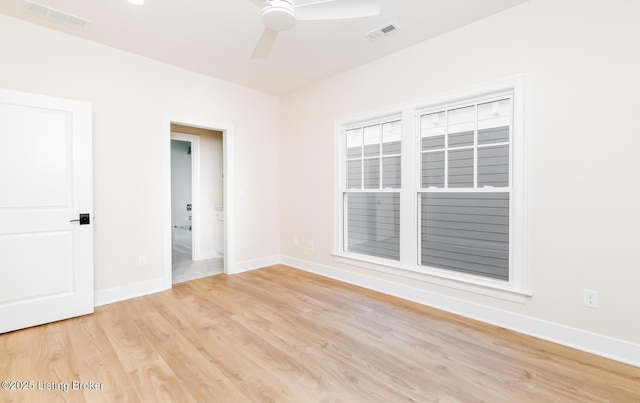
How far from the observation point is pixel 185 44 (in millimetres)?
3148

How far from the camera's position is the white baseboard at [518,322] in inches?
81.7

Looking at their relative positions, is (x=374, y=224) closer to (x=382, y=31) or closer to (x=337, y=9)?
(x=382, y=31)

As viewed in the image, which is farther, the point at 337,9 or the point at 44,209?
the point at 44,209

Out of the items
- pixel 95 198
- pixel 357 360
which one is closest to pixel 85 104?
pixel 95 198

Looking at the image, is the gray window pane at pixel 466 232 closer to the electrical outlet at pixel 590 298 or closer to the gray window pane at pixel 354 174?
the electrical outlet at pixel 590 298

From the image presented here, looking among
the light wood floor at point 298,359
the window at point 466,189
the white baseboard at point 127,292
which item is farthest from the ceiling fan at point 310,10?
the white baseboard at point 127,292

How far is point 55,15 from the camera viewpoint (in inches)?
102

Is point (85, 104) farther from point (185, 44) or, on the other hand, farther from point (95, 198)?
point (185, 44)

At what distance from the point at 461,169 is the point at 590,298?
1.46 metres

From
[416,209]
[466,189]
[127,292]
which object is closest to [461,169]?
[466,189]

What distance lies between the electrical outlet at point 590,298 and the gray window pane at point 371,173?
2.18 metres

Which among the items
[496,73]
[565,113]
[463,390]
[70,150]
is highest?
[496,73]

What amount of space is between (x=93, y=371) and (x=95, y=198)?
75.2 inches

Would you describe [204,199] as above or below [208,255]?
above
